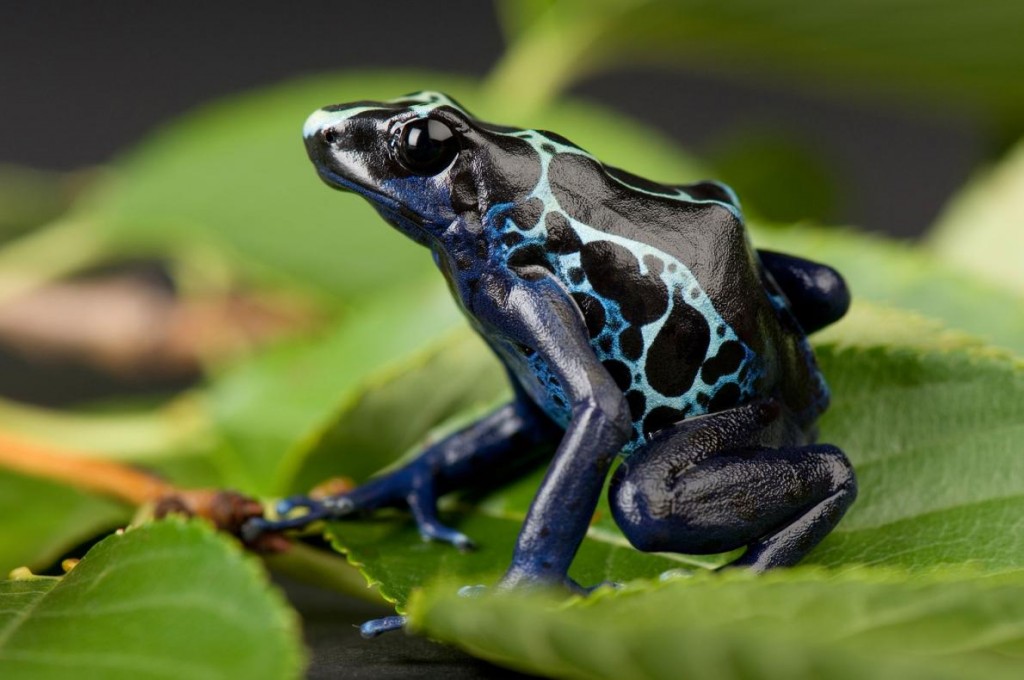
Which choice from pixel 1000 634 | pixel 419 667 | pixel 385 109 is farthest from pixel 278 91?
pixel 1000 634

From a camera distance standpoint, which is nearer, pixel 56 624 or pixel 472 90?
pixel 56 624

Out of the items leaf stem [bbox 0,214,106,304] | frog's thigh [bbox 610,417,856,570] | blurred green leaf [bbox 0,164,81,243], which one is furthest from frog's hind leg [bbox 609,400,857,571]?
blurred green leaf [bbox 0,164,81,243]

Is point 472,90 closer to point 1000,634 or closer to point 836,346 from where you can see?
point 836,346

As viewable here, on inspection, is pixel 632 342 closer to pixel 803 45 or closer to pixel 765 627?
pixel 765 627

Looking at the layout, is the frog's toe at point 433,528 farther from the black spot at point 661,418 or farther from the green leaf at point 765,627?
the green leaf at point 765,627

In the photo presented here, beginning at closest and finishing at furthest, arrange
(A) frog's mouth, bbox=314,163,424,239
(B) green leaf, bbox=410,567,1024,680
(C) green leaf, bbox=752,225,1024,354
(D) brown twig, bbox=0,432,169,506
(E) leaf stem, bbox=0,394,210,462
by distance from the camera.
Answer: (B) green leaf, bbox=410,567,1024,680, (A) frog's mouth, bbox=314,163,424,239, (D) brown twig, bbox=0,432,169,506, (C) green leaf, bbox=752,225,1024,354, (E) leaf stem, bbox=0,394,210,462

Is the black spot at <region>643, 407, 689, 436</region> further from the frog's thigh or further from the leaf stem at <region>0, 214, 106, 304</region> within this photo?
the leaf stem at <region>0, 214, 106, 304</region>

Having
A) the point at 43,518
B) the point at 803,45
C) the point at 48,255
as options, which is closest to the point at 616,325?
the point at 43,518
